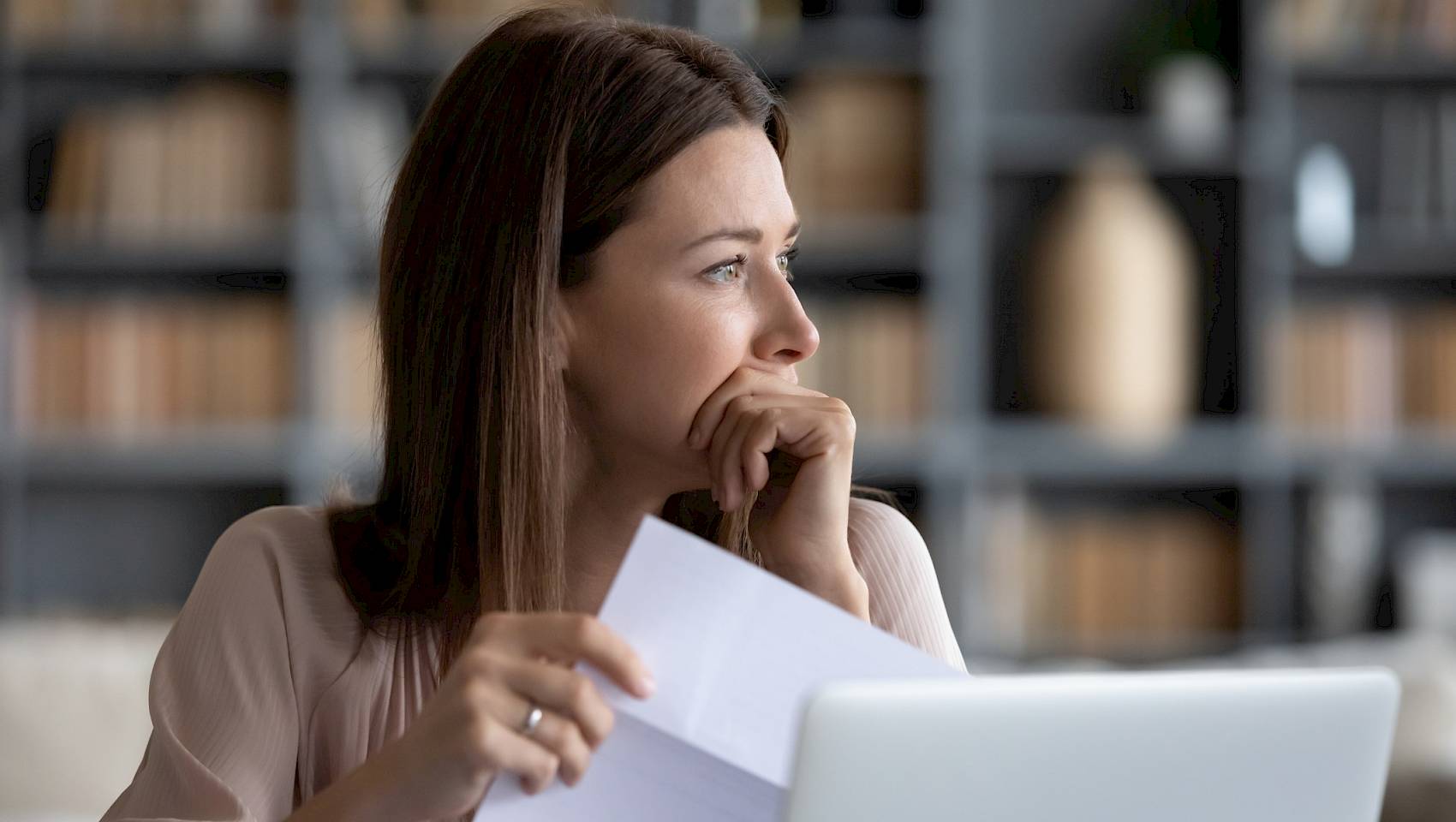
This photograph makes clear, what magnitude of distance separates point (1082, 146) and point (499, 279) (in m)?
2.47

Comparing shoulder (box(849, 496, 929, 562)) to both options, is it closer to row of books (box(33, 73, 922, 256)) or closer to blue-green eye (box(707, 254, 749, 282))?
blue-green eye (box(707, 254, 749, 282))

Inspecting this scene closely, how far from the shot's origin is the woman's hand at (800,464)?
3.58ft

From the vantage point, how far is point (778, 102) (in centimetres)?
132

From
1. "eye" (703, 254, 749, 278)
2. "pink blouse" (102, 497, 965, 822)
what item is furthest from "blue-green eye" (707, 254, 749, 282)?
"pink blouse" (102, 497, 965, 822)

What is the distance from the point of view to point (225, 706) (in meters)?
1.08

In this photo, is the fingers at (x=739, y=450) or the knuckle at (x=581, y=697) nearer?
the knuckle at (x=581, y=697)

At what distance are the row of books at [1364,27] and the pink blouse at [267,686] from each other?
2.85 metres

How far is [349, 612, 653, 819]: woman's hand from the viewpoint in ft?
2.37

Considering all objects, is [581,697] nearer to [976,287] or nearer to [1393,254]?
[976,287]

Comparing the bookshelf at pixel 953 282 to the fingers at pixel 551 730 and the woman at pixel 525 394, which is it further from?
the fingers at pixel 551 730

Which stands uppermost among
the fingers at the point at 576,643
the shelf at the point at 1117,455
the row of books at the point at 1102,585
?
the fingers at the point at 576,643

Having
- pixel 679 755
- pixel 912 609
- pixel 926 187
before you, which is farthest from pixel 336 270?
pixel 679 755

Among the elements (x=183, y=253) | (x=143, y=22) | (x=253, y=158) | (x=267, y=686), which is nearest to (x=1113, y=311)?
(x=253, y=158)

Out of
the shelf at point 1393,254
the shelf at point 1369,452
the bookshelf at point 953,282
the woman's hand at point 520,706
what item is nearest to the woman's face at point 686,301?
the woman's hand at point 520,706
